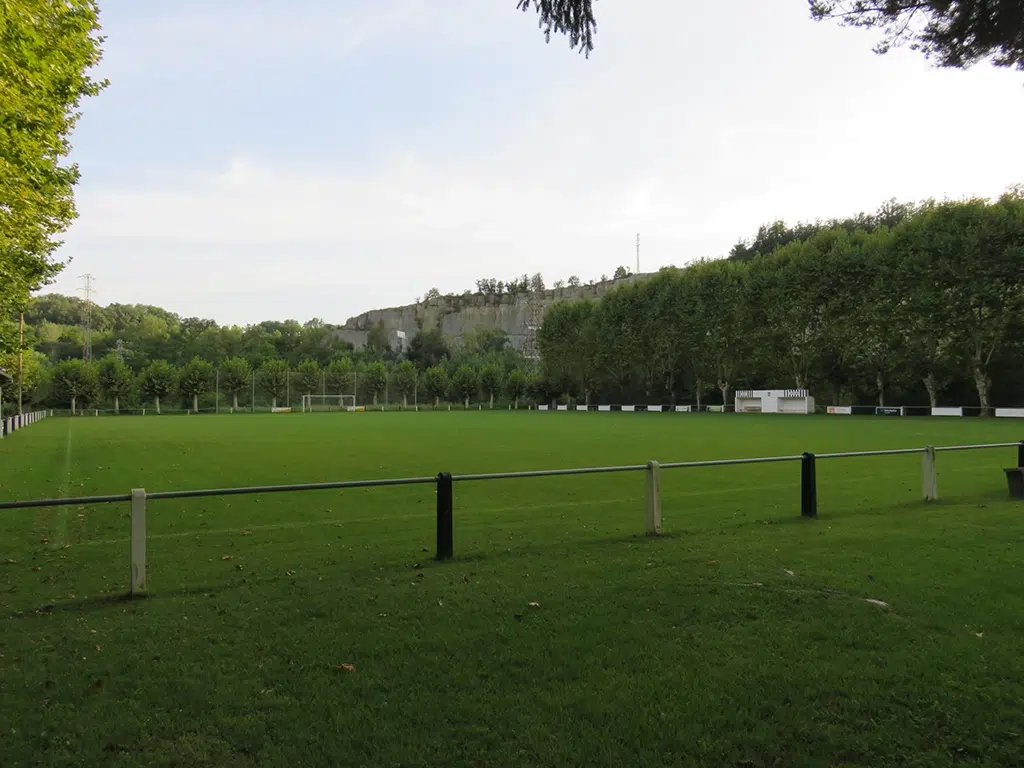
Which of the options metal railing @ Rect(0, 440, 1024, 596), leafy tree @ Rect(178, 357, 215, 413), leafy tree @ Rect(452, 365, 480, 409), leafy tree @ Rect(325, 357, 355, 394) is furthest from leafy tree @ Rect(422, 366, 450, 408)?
metal railing @ Rect(0, 440, 1024, 596)

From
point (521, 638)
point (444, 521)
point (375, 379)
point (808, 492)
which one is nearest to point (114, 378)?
point (375, 379)

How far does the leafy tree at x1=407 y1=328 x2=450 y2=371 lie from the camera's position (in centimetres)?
14538

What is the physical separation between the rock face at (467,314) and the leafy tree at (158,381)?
3304 inches

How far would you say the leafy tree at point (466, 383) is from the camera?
104875mm

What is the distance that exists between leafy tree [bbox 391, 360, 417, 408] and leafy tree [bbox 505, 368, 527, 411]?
1509cm

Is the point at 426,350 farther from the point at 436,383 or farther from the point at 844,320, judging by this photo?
the point at 844,320

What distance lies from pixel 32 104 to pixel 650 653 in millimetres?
15350

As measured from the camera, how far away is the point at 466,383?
105125 millimetres

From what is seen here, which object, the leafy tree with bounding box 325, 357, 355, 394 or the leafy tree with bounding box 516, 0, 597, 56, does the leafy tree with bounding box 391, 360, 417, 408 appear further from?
the leafy tree with bounding box 516, 0, 597, 56

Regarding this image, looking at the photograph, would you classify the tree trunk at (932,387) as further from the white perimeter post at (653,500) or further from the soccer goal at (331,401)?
the soccer goal at (331,401)

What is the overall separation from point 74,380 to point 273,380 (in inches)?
1058

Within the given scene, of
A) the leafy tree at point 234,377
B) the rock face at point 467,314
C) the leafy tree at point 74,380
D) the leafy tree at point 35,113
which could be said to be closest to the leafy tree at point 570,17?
the leafy tree at point 35,113

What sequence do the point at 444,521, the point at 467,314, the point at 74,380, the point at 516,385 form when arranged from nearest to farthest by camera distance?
the point at 444,521, the point at 74,380, the point at 516,385, the point at 467,314

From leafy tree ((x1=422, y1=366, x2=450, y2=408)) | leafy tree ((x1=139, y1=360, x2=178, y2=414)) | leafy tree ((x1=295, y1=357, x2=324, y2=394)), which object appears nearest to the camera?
leafy tree ((x1=139, y1=360, x2=178, y2=414))
